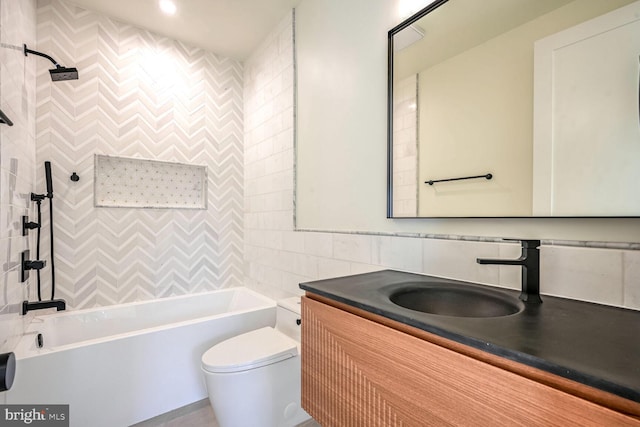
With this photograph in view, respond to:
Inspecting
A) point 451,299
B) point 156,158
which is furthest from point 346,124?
point 156,158

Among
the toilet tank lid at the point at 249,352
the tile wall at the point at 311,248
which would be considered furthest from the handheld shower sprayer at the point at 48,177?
the toilet tank lid at the point at 249,352

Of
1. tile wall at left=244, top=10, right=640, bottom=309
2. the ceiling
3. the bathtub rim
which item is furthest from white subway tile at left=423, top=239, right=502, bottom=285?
the ceiling

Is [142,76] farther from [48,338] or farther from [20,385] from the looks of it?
[20,385]

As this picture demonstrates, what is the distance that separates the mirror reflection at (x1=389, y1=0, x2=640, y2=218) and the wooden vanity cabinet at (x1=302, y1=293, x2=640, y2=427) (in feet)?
2.18

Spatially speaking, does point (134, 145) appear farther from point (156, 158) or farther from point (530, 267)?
point (530, 267)

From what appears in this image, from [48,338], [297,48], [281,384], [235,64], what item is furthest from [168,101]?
[281,384]

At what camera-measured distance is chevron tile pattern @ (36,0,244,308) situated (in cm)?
222

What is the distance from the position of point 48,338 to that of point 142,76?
212 centimetres

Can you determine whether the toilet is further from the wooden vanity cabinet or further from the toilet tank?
the wooden vanity cabinet

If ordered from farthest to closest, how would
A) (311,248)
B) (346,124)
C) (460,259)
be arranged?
(311,248) → (346,124) → (460,259)

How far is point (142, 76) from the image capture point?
2.51m
